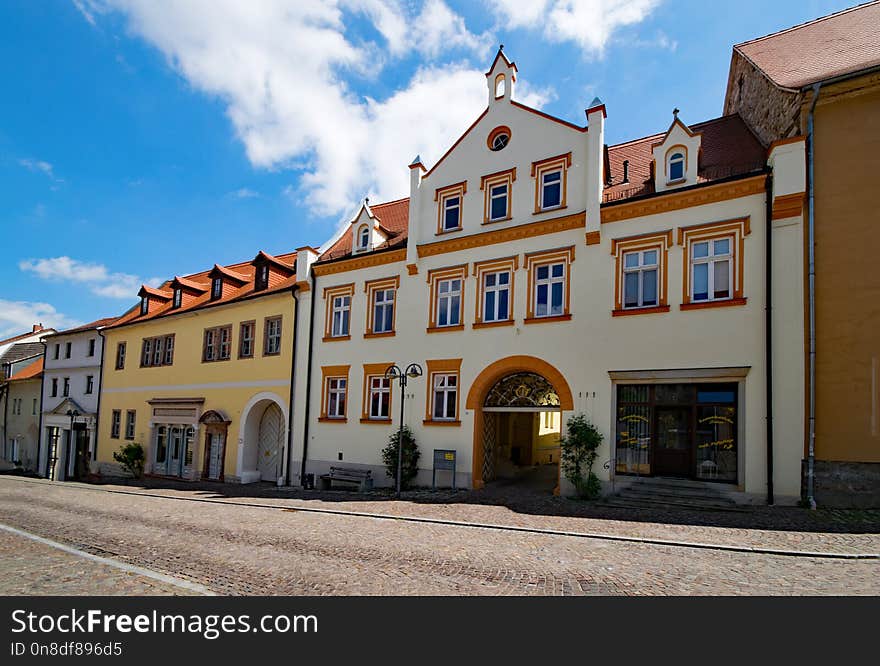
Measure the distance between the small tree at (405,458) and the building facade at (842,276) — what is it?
10851 mm

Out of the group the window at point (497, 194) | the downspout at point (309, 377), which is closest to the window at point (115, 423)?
the downspout at point (309, 377)

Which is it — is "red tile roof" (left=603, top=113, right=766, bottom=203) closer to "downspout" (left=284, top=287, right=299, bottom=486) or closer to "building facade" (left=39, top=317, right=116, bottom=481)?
"downspout" (left=284, top=287, right=299, bottom=486)

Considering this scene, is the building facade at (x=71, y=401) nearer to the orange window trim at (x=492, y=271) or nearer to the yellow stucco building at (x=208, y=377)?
the yellow stucco building at (x=208, y=377)

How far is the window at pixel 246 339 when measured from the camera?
25.7m

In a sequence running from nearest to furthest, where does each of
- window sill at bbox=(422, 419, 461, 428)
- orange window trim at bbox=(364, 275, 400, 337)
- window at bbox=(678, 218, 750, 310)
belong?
1. window at bbox=(678, 218, 750, 310)
2. window sill at bbox=(422, 419, 461, 428)
3. orange window trim at bbox=(364, 275, 400, 337)

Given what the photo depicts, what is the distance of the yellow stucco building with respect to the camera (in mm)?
24688

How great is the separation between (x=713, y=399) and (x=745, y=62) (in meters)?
12.1

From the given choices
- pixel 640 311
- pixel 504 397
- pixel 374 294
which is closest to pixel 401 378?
pixel 504 397

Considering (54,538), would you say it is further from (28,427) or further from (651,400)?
(28,427)

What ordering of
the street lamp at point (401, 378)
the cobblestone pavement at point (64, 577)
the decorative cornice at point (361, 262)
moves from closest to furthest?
the cobblestone pavement at point (64, 577)
the street lamp at point (401, 378)
the decorative cornice at point (361, 262)

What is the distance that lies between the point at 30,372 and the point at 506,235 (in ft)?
134

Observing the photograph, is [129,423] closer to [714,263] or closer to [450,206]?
[450,206]

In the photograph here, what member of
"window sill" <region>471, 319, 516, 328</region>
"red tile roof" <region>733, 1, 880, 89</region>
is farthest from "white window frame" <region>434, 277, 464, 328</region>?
"red tile roof" <region>733, 1, 880, 89</region>

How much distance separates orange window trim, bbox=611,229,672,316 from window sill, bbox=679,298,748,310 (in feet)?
1.78
